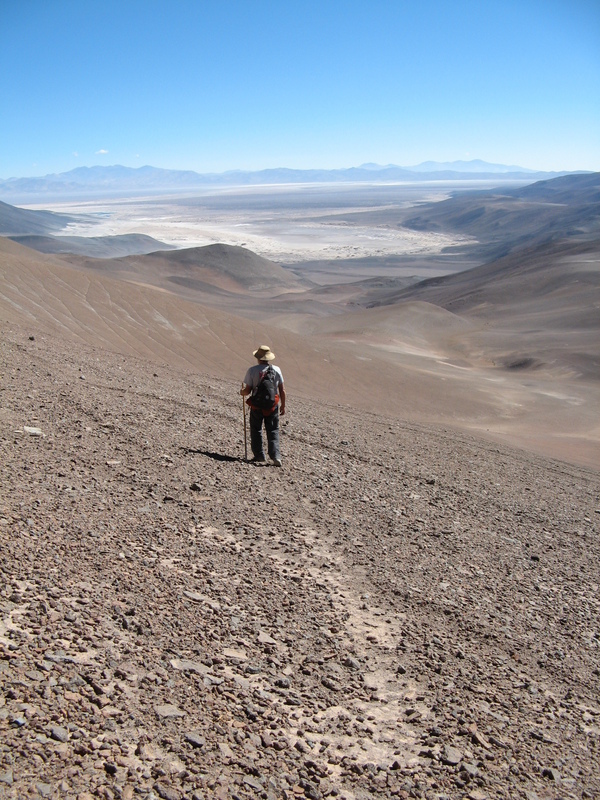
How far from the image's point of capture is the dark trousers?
26.3 feet

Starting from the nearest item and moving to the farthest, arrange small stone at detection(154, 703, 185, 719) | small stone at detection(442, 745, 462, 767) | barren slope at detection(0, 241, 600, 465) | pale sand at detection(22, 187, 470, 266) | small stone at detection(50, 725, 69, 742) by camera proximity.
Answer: small stone at detection(50, 725, 69, 742), small stone at detection(154, 703, 185, 719), small stone at detection(442, 745, 462, 767), barren slope at detection(0, 241, 600, 465), pale sand at detection(22, 187, 470, 266)

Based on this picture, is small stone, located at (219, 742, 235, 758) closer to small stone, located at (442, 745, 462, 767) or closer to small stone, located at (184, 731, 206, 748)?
small stone, located at (184, 731, 206, 748)

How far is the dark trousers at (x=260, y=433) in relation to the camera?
8.02 meters

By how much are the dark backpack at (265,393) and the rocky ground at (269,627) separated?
64cm

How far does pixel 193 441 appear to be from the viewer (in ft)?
27.0

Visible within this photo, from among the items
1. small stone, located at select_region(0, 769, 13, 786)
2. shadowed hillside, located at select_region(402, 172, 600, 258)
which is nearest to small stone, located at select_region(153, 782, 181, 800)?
small stone, located at select_region(0, 769, 13, 786)

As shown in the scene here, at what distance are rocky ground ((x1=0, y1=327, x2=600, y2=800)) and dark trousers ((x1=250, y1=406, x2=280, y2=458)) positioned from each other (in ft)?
0.78

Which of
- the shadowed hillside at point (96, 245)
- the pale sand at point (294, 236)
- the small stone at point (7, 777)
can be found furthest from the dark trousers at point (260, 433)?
Answer: the pale sand at point (294, 236)

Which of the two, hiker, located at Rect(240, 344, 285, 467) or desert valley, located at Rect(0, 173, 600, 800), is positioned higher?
hiker, located at Rect(240, 344, 285, 467)

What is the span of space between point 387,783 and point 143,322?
1667cm

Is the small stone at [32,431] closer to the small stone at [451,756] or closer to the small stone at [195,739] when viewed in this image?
the small stone at [195,739]

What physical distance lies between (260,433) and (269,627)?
3.66m

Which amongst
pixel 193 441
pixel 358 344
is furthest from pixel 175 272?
pixel 193 441

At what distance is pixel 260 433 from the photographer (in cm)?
808
